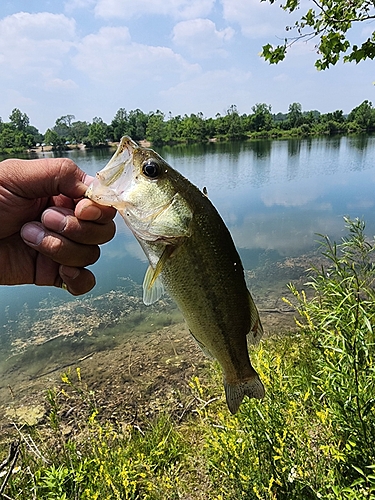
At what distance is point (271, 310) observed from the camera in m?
8.67

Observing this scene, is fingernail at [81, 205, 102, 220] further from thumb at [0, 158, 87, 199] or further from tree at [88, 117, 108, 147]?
Answer: tree at [88, 117, 108, 147]

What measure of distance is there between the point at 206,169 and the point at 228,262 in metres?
33.6

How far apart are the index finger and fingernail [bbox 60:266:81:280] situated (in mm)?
445

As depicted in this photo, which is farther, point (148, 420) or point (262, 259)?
point (262, 259)

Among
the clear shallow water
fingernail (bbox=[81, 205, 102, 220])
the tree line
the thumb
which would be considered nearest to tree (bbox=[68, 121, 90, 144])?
the tree line

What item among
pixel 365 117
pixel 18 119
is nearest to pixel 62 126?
pixel 18 119

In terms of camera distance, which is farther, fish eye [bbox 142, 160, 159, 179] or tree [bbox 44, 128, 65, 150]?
tree [bbox 44, 128, 65, 150]

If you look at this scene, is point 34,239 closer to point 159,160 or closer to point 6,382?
point 159,160

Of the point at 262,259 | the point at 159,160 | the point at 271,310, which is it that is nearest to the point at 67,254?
the point at 159,160

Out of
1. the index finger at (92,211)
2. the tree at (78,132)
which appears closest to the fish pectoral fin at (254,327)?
the index finger at (92,211)

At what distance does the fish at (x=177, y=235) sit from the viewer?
70.2 inches

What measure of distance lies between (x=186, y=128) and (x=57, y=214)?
99.5 meters

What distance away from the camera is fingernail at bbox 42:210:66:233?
2.20m

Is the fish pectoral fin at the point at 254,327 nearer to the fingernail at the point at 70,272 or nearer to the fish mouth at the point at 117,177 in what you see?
the fish mouth at the point at 117,177
